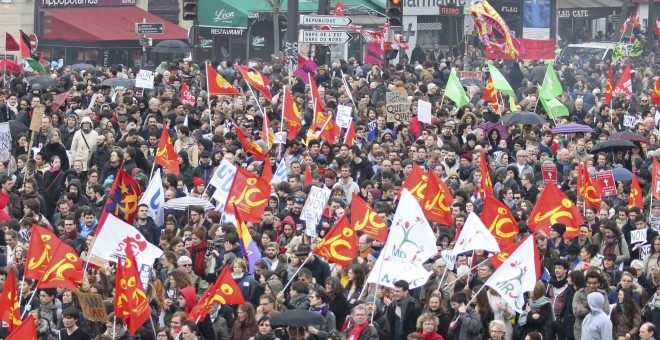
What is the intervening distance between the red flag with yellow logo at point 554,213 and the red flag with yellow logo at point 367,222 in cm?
157

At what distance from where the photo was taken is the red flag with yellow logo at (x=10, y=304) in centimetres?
1309

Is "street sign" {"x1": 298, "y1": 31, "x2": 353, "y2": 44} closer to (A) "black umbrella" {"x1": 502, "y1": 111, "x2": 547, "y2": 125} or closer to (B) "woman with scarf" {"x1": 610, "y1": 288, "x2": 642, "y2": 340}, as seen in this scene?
(A) "black umbrella" {"x1": 502, "y1": 111, "x2": 547, "y2": 125}

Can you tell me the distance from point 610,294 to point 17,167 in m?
8.12

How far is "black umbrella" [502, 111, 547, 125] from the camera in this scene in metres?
24.0

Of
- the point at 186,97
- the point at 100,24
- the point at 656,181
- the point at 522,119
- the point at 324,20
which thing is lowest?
the point at 656,181

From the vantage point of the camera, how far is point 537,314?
14.5m

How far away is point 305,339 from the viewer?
44.6 ft

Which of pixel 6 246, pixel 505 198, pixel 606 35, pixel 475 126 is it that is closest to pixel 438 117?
pixel 475 126

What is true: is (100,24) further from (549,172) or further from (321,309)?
(321,309)

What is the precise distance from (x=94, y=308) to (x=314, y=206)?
4642 millimetres

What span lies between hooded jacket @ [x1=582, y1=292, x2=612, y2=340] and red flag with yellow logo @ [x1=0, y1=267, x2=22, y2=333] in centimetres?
448

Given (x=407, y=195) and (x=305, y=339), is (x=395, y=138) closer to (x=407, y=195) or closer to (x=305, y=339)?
(x=407, y=195)

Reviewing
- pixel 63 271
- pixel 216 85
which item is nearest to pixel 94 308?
pixel 63 271

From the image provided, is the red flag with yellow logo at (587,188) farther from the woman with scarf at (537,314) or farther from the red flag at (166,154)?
the red flag at (166,154)
